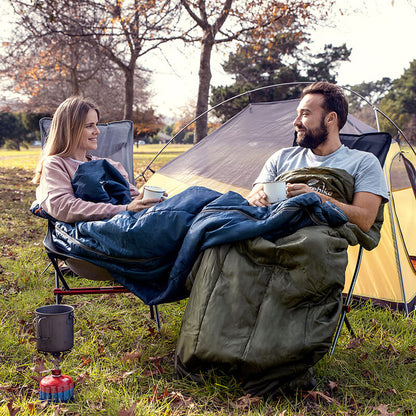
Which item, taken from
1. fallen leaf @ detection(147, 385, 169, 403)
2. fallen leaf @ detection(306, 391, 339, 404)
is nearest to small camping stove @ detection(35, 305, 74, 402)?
fallen leaf @ detection(147, 385, 169, 403)

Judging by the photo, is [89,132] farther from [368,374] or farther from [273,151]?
[368,374]

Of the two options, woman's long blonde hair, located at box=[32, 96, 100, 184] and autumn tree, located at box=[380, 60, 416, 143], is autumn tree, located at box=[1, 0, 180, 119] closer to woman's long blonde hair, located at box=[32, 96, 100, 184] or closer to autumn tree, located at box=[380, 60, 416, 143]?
woman's long blonde hair, located at box=[32, 96, 100, 184]

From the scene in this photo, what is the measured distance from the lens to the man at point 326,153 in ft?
7.96

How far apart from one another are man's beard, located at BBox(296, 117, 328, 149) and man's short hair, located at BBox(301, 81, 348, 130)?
0.36ft

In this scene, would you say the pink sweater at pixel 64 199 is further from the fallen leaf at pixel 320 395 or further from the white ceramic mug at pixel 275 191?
the fallen leaf at pixel 320 395

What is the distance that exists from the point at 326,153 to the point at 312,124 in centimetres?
19

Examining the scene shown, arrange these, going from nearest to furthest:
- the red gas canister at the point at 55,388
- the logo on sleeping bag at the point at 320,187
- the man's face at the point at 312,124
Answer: the red gas canister at the point at 55,388 → the logo on sleeping bag at the point at 320,187 → the man's face at the point at 312,124

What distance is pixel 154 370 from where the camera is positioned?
2.16 meters

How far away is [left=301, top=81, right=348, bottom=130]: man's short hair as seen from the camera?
2703mm

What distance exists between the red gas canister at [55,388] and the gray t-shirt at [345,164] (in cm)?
165

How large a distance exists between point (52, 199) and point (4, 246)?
2.38 m

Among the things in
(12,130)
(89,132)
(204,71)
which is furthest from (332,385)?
(12,130)

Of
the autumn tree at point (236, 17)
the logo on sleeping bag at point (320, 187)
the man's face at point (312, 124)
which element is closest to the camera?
the logo on sleeping bag at point (320, 187)

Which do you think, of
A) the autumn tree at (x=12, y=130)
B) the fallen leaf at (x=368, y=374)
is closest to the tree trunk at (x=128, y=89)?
the fallen leaf at (x=368, y=374)
